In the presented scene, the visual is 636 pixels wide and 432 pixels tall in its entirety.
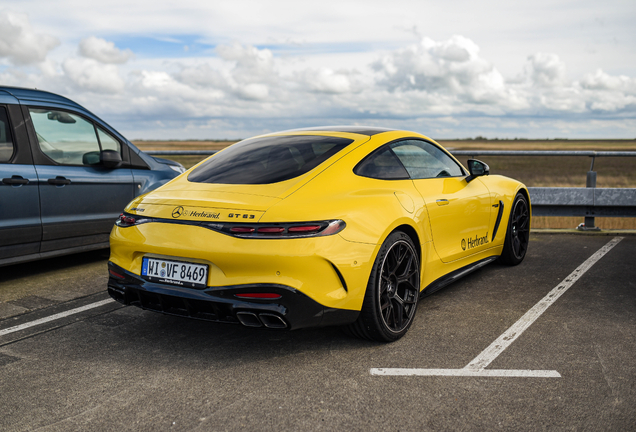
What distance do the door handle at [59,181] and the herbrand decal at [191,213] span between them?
2659 mm

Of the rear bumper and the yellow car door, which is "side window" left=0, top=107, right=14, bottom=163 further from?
the yellow car door

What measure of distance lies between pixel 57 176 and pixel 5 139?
0.57 meters

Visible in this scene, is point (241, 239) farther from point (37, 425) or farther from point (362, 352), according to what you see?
point (37, 425)

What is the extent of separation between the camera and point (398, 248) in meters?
3.78

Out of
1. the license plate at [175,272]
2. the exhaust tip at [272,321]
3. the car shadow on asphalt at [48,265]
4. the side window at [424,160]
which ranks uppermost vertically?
the side window at [424,160]

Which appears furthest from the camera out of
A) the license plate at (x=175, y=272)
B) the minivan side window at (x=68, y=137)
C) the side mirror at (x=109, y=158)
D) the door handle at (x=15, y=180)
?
the side mirror at (x=109, y=158)

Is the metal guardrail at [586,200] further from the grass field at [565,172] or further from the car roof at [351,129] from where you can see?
the car roof at [351,129]

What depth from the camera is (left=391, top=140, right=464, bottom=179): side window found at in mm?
4336

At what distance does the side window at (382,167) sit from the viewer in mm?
3885

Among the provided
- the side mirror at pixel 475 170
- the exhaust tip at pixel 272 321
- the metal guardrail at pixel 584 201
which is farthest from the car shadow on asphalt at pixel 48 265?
Result: the metal guardrail at pixel 584 201

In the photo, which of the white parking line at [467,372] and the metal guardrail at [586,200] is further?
the metal guardrail at [586,200]

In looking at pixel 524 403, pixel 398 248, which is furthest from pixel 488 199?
pixel 524 403

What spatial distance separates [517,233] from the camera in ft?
20.0

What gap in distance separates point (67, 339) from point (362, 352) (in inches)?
80.7
